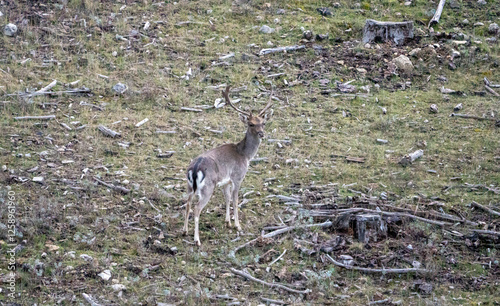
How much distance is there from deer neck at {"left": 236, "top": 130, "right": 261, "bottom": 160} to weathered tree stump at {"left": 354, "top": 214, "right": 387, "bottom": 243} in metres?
1.90

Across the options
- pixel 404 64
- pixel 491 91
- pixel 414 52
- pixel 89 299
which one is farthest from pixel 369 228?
pixel 414 52

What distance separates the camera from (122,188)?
894 cm

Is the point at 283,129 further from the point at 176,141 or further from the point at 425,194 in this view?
the point at 425,194

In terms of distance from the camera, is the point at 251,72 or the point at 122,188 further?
the point at 251,72

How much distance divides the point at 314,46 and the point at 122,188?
6203 mm

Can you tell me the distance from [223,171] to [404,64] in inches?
236

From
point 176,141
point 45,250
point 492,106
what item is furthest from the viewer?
point 492,106

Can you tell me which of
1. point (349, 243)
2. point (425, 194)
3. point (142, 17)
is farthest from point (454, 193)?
point (142, 17)

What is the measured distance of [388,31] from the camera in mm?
13469

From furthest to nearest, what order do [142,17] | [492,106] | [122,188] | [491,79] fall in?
[142,17] < [491,79] < [492,106] < [122,188]

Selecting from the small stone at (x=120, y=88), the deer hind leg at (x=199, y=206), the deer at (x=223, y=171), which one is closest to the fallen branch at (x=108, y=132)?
the small stone at (x=120, y=88)

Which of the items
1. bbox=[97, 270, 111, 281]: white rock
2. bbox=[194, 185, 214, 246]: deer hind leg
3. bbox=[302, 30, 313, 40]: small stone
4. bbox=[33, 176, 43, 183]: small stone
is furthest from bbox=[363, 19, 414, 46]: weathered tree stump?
bbox=[97, 270, 111, 281]: white rock

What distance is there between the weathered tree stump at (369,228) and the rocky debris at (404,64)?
5.53 metres

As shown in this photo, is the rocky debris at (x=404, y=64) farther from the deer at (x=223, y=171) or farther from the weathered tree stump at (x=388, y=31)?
the deer at (x=223, y=171)
